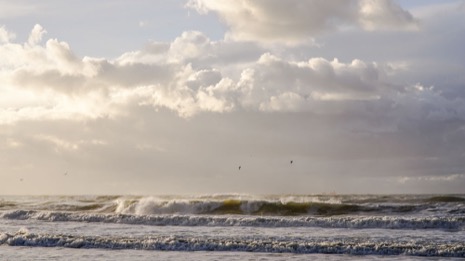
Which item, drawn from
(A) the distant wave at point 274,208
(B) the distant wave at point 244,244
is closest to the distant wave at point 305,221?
(B) the distant wave at point 244,244

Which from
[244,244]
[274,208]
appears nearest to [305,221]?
[244,244]

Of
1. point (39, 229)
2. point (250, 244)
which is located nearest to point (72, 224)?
point (39, 229)

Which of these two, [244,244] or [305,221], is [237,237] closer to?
[244,244]

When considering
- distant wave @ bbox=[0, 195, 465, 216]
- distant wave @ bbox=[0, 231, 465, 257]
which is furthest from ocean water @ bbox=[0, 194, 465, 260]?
distant wave @ bbox=[0, 195, 465, 216]

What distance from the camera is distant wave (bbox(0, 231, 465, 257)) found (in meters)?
22.3

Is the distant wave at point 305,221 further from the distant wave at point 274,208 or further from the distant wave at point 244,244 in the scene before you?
the distant wave at point 274,208

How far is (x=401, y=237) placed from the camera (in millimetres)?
26219

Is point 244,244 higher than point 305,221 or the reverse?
the reverse

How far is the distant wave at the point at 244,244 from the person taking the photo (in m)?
22.3

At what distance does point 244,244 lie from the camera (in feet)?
77.7

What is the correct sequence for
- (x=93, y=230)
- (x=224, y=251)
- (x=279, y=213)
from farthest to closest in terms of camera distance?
(x=279, y=213), (x=93, y=230), (x=224, y=251)

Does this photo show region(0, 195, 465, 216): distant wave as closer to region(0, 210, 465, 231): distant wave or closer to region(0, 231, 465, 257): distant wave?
region(0, 210, 465, 231): distant wave

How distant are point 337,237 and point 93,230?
12.8 metres

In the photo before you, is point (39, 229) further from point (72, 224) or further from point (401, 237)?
point (401, 237)
